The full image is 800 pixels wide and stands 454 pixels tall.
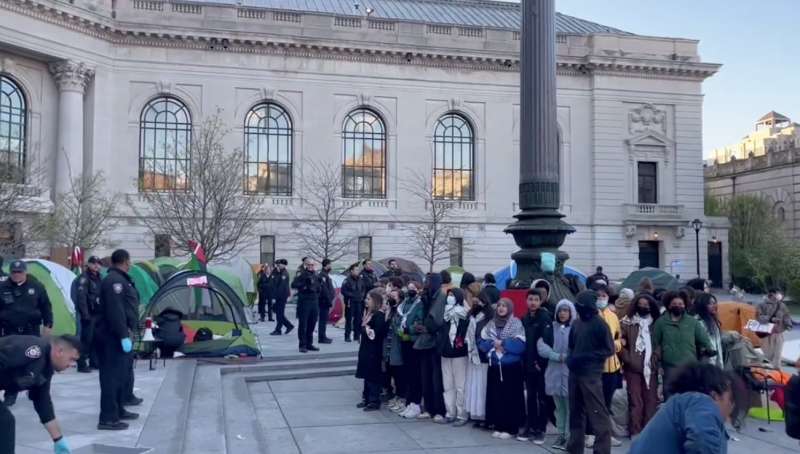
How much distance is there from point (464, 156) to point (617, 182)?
9.16 metres

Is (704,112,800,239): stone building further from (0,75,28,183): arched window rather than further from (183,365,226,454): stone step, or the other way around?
(183,365,226,454): stone step

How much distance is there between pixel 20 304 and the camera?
1055cm

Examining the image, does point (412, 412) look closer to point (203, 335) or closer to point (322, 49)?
point (203, 335)

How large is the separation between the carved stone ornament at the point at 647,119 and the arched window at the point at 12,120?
32.9m

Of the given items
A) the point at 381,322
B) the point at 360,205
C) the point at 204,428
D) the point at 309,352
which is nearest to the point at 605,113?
the point at 360,205

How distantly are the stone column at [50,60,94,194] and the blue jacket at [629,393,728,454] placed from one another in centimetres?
3706

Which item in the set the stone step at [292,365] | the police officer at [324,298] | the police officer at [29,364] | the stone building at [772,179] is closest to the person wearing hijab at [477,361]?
the police officer at [29,364]

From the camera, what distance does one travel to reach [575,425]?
8594mm

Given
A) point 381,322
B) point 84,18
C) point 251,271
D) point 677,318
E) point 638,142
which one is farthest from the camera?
point 638,142

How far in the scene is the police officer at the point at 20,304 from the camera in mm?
10469

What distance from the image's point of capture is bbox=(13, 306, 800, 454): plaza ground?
887cm

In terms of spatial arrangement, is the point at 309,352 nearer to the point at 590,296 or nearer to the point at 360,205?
the point at 590,296

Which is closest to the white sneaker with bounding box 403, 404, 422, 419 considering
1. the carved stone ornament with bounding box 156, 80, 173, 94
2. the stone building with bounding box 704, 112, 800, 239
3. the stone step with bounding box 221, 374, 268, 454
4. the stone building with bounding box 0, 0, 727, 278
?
the stone step with bounding box 221, 374, 268, 454

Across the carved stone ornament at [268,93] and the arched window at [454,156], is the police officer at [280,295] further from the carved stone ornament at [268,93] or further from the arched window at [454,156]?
the arched window at [454,156]
